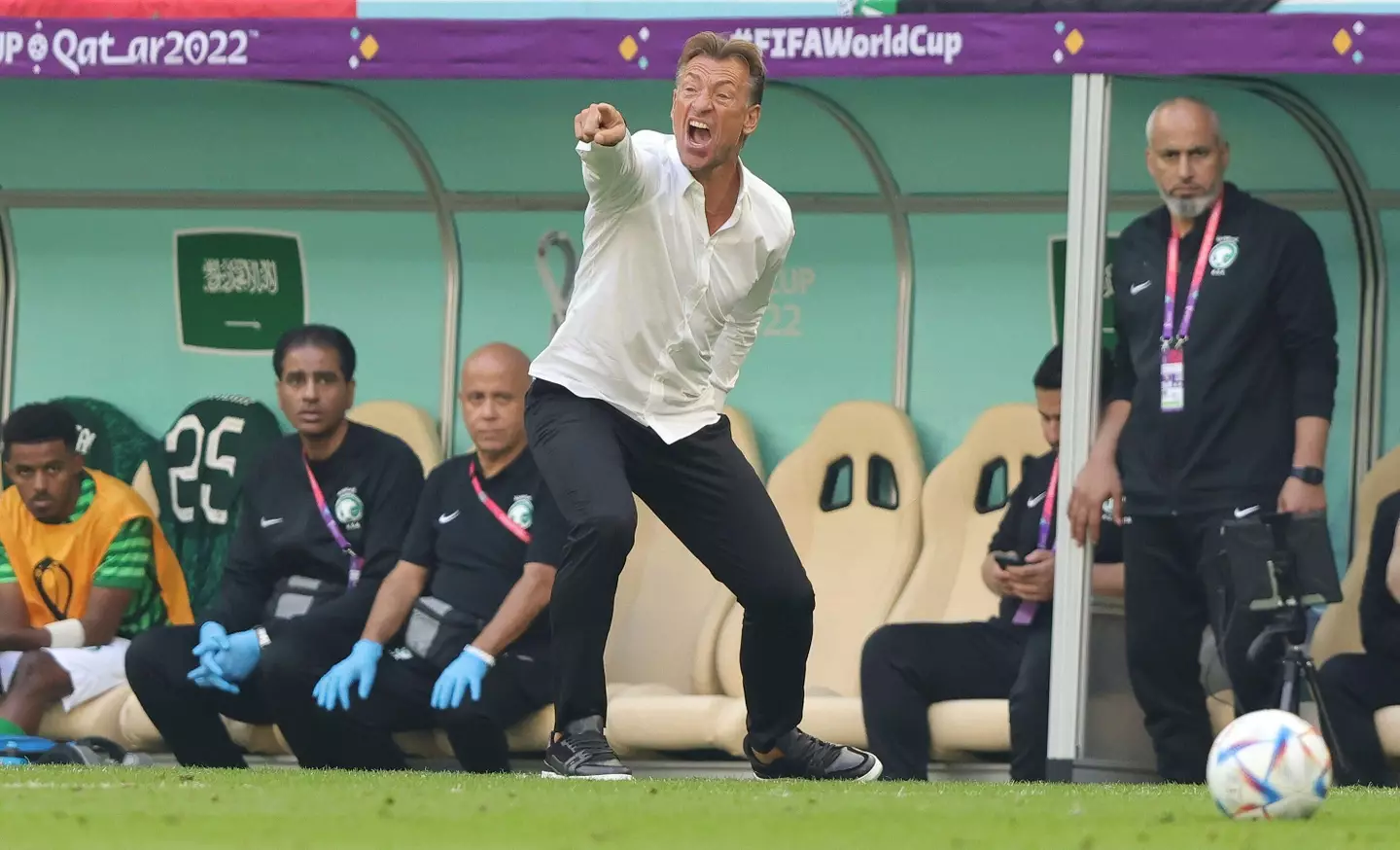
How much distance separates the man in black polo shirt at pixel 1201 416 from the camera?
7.19 metres

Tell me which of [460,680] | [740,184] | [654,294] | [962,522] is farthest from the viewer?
[962,522]

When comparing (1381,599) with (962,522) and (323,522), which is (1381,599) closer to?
(962,522)

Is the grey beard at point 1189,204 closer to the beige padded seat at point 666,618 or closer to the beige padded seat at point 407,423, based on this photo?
the beige padded seat at point 666,618

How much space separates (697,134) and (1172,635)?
2427mm

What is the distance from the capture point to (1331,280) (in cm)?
836

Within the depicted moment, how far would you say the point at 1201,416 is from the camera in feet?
23.7

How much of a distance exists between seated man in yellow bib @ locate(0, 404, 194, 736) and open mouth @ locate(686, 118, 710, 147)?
382cm

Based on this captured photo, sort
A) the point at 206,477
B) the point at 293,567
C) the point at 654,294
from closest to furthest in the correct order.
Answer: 1. the point at 654,294
2. the point at 293,567
3. the point at 206,477

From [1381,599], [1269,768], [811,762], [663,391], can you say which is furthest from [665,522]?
[1381,599]

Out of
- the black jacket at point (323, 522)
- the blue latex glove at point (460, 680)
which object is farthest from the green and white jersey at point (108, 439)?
the blue latex glove at point (460, 680)

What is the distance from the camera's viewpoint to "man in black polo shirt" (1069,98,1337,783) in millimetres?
7188

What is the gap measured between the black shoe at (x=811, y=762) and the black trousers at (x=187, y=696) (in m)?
2.31

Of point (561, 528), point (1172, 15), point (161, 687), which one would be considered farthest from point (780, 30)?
point (161, 687)

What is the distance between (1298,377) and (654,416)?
7.49ft
